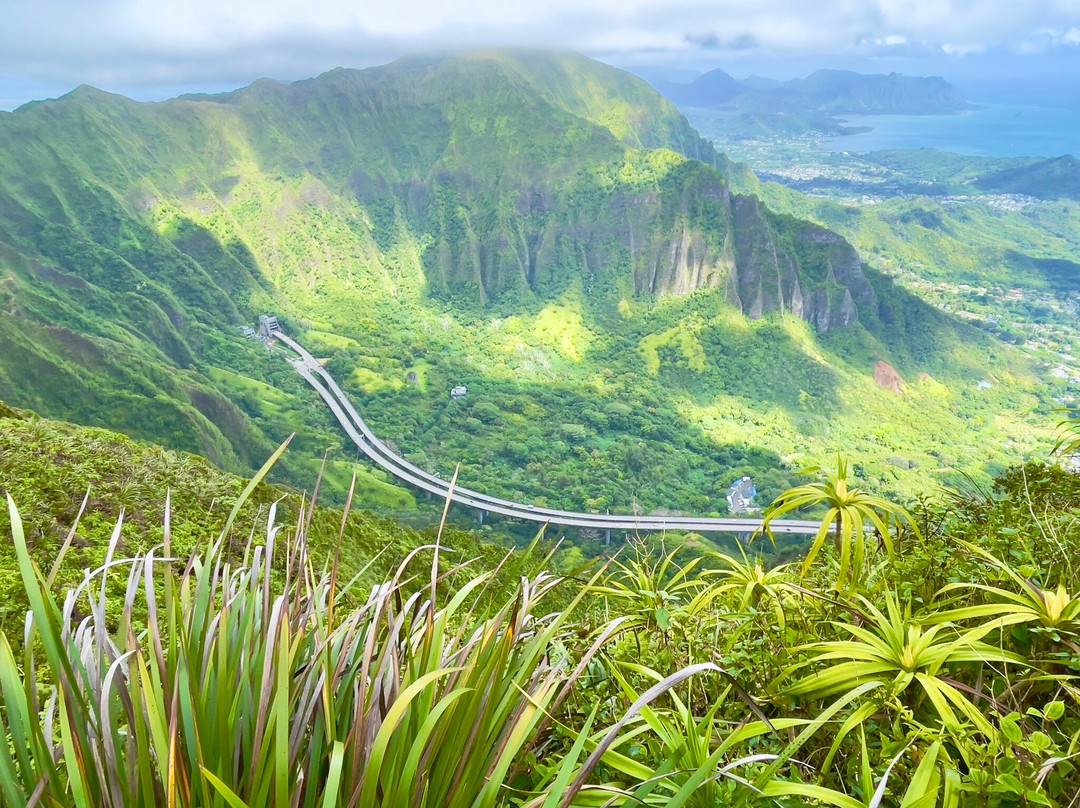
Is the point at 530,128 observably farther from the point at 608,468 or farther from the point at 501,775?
the point at 501,775

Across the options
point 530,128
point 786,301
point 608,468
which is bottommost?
point 608,468

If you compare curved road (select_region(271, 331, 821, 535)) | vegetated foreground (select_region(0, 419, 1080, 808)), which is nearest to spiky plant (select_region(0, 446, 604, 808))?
vegetated foreground (select_region(0, 419, 1080, 808))

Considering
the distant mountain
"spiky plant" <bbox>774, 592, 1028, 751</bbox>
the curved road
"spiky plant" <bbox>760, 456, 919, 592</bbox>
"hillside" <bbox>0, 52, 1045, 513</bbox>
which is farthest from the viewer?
the distant mountain

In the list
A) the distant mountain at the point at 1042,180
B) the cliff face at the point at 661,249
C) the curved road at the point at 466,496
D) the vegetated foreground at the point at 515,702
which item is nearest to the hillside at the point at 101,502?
the vegetated foreground at the point at 515,702

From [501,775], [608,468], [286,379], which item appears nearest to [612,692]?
[501,775]

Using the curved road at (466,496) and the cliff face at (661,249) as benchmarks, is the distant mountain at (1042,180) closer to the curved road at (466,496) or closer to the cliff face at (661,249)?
the cliff face at (661,249)

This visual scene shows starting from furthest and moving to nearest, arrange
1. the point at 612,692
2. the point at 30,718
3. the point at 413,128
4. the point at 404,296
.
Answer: the point at 413,128 < the point at 404,296 < the point at 612,692 < the point at 30,718

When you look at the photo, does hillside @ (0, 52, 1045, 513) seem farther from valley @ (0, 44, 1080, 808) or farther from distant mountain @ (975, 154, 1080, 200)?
distant mountain @ (975, 154, 1080, 200)
